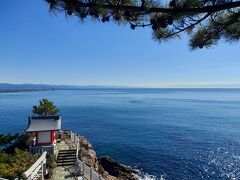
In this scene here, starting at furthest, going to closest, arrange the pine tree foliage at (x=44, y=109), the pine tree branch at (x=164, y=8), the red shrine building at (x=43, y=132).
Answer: the pine tree foliage at (x=44, y=109) → the red shrine building at (x=43, y=132) → the pine tree branch at (x=164, y=8)

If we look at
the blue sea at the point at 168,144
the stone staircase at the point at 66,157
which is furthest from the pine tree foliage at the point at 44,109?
the blue sea at the point at 168,144

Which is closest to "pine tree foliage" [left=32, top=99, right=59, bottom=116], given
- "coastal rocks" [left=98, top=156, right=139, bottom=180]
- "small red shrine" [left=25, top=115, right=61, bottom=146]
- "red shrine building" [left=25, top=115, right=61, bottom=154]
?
"small red shrine" [left=25, top=115, right=61, bottom=146]

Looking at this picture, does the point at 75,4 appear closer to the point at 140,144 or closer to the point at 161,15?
the point at 161,15

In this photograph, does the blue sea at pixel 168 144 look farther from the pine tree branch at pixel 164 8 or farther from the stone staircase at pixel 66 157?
the pine tree branch at pixel 164 8

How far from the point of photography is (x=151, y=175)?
36.5 m

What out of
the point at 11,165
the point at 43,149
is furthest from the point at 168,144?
the point at 11,165

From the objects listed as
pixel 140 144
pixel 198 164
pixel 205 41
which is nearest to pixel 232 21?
pixel 205 41

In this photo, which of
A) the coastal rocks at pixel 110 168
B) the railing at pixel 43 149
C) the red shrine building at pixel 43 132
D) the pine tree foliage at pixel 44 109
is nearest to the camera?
the railing at pixel 43 149

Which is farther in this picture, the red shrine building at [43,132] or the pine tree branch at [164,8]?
the red shrine building at [43,132]

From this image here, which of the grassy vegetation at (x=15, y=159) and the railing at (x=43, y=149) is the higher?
the grassy vegetation at (x=15, y=159)

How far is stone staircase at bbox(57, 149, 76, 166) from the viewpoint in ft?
85.5

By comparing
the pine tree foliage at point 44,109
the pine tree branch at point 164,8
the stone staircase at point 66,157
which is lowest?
the stone staircase at point 66,157

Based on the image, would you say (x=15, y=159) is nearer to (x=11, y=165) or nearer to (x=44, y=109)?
(x=11, y=165)

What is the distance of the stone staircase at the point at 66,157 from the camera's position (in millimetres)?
26047
